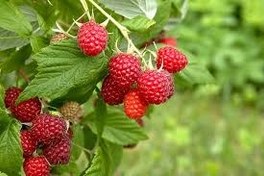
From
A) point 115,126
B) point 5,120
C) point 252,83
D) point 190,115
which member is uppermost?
point 5,120

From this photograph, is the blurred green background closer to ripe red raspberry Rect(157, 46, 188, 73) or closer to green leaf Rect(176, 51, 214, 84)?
green leaf Rect(176, 51, 214, 84)

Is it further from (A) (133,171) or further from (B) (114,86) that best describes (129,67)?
(A) (133,171)

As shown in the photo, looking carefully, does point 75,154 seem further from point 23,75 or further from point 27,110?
point 27,110

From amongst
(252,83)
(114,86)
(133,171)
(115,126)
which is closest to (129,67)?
(114,86)

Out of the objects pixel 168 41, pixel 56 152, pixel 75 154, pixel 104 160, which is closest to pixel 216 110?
pixel 168 41

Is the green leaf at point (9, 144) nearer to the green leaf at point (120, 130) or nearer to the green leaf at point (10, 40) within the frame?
the green leaf at point (10, 40)
